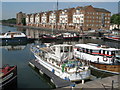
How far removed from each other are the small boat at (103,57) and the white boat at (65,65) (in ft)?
11.9

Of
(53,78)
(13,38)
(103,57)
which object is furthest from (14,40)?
(53,78)

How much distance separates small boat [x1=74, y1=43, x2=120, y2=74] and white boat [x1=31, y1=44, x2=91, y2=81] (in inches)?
143

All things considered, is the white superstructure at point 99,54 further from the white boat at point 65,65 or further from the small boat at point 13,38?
the small boat at point 13,38

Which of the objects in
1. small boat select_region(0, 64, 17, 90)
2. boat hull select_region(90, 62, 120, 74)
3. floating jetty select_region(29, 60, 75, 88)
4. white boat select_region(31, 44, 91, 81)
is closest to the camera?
small boat select_region(0, 64, 17, 90)

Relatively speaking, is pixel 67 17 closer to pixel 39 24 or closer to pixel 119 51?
pixel 39 24

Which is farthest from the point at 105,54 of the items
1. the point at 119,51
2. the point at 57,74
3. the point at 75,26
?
the point at 75,26

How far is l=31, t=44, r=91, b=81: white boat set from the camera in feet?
53.7

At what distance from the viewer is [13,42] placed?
159 ft

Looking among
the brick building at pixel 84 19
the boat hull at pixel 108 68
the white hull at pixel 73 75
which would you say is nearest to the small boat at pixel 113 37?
the brick building at pixel 84 19

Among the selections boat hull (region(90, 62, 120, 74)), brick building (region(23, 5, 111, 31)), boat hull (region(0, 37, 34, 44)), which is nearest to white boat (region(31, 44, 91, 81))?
boat hull (region(90, 62, 120, 74))

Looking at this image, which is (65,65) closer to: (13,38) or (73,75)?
(73,75)

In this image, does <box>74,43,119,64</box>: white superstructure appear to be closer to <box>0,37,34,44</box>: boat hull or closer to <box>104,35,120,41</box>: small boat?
<box>0,37,34,44</box>: boat hull

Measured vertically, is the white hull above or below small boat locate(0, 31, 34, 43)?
below

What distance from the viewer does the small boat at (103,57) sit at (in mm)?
19562
